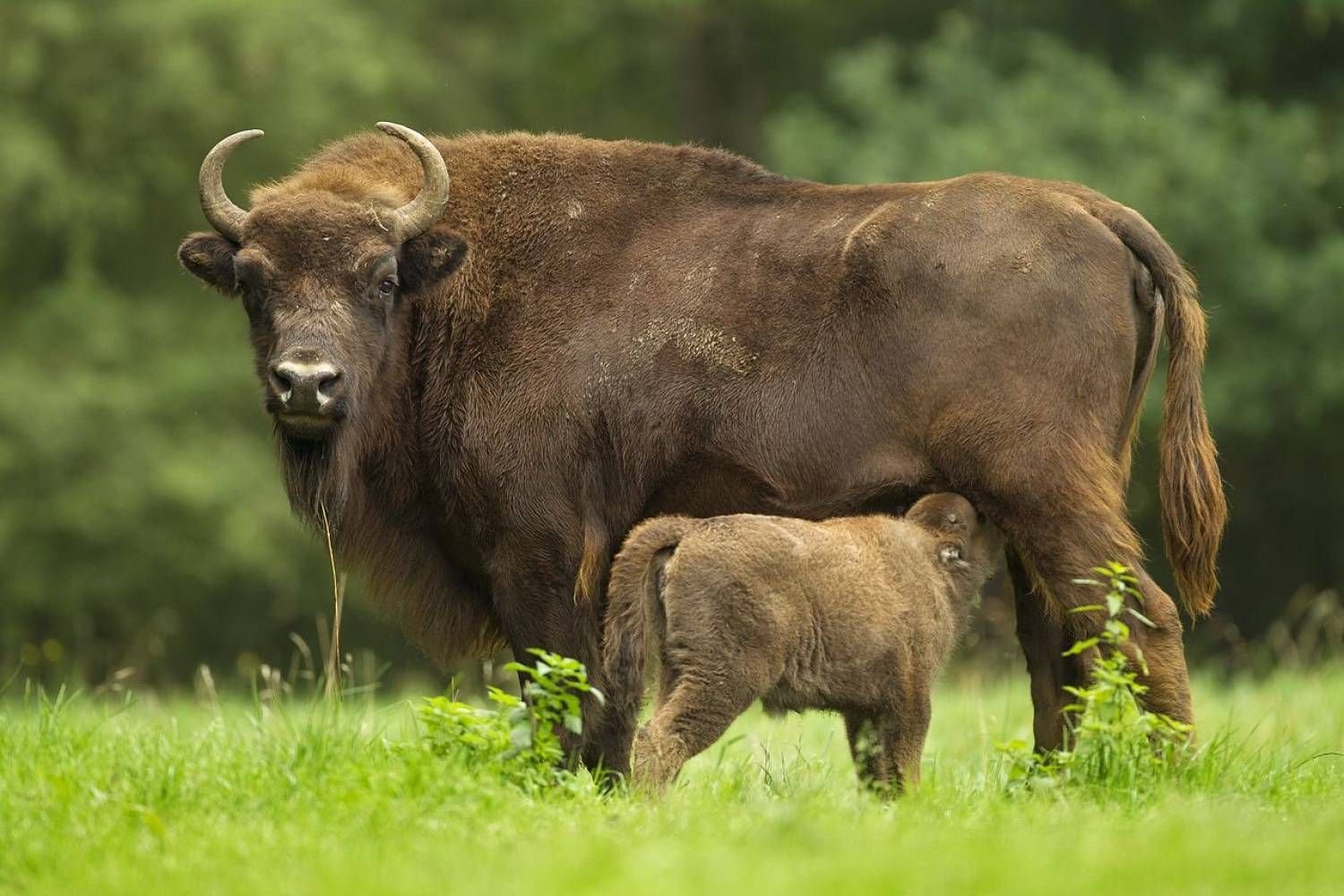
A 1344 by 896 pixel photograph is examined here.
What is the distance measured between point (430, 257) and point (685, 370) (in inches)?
50.2

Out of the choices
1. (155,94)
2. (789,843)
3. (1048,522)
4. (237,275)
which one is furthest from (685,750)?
(155,94)

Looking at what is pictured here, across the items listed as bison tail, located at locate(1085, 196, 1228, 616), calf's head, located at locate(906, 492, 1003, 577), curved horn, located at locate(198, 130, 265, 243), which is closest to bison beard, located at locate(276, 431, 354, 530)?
curved horn, located at locate(198, 130, 265, 243)

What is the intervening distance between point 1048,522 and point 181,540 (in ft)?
51.2

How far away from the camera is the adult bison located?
22.5ft

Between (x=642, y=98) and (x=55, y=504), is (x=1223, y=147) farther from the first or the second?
(x=55, y=504)

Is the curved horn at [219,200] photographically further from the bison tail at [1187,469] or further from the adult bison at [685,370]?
the bison tail at [1187,469]

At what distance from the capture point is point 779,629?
599 centimetres

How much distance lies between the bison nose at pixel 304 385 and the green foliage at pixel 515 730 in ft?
5.23

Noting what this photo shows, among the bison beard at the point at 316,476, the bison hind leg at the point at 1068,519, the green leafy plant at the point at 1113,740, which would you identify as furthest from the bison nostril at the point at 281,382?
the green leafy plant at the point at 1113,740

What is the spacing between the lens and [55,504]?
65.8ft

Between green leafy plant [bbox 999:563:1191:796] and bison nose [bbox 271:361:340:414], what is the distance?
9.92 ft

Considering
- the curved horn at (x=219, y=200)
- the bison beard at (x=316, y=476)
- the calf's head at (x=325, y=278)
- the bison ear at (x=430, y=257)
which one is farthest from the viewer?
the curved horn at (x=219, y=200)

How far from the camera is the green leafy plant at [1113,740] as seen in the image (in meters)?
6.12

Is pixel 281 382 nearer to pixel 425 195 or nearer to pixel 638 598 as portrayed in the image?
pixel 425 195
